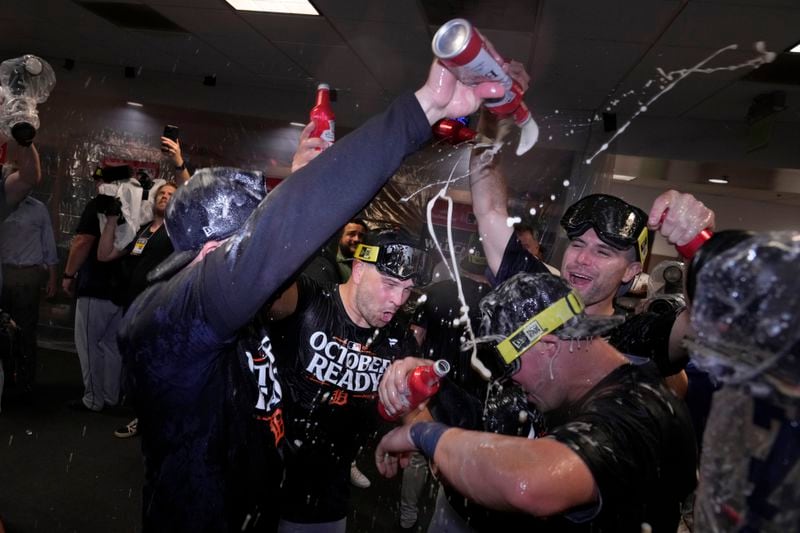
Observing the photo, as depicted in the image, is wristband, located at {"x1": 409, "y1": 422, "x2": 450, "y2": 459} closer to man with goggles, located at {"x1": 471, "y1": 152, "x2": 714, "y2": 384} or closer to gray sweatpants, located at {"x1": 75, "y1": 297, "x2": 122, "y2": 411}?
man with goggles, located at {"x1": 471, "y1": 152, "x2": 714, "y2": 384}

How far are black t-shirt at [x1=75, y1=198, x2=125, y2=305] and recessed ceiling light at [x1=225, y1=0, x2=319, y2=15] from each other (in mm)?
2564

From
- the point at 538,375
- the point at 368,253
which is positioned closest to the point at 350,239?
the point at 368,253

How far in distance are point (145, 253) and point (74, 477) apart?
193cm

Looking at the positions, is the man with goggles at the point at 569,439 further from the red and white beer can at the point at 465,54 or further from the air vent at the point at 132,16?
the air vent at the point at 132,16

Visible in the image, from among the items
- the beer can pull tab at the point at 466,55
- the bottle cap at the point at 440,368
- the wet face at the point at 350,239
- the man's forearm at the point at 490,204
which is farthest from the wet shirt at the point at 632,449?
the wet face at the point at 350,239

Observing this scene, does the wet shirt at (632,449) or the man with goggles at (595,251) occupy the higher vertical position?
the man with goggles at (595,251)

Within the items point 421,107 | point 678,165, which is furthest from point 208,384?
point 678,165

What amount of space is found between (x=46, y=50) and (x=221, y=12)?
5.02 metres

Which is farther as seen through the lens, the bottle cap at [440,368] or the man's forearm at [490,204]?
the man's forearm at [490,204]

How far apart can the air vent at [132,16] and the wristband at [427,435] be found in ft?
19.5

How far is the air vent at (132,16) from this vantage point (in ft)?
18.5

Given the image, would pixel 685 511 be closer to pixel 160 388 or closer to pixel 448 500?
pixel 448 500

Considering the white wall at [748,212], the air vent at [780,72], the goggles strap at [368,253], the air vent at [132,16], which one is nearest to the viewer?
the goggles strap at [368,253]

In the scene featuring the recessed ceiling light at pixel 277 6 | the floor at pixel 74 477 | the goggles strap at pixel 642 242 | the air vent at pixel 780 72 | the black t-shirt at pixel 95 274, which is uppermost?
the air vent at pixel 780 72
